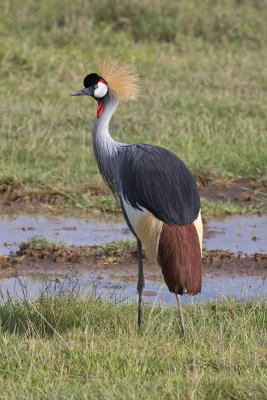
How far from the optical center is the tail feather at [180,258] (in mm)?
3811

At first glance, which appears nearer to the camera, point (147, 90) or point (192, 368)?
point (192, 368)

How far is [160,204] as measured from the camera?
402 cm

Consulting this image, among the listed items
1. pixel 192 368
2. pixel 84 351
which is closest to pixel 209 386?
pixel 192 368

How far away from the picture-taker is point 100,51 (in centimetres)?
1083

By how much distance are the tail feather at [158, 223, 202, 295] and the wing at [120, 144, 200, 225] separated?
6cm

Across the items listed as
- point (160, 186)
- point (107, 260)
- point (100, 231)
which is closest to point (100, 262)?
point (107, 260)

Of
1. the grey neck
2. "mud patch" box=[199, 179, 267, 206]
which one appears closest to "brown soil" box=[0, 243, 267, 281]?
the grey neck

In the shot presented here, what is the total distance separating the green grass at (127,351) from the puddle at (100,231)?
4.77 ft

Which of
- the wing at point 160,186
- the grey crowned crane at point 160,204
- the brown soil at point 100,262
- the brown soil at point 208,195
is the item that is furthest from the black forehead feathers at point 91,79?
the brown soil at point 208,195

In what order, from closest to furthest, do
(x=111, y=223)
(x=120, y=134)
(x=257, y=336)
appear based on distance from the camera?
(x=257, y=336), (x=111, y=223), (x=120, y=134)

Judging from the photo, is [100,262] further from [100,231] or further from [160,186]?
[160,186]

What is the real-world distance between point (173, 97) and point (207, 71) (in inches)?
55.2

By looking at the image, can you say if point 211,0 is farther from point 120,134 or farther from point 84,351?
point 84,351

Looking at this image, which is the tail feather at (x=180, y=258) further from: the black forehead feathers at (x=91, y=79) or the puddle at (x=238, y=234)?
the puddle at (x=238, y=234)
